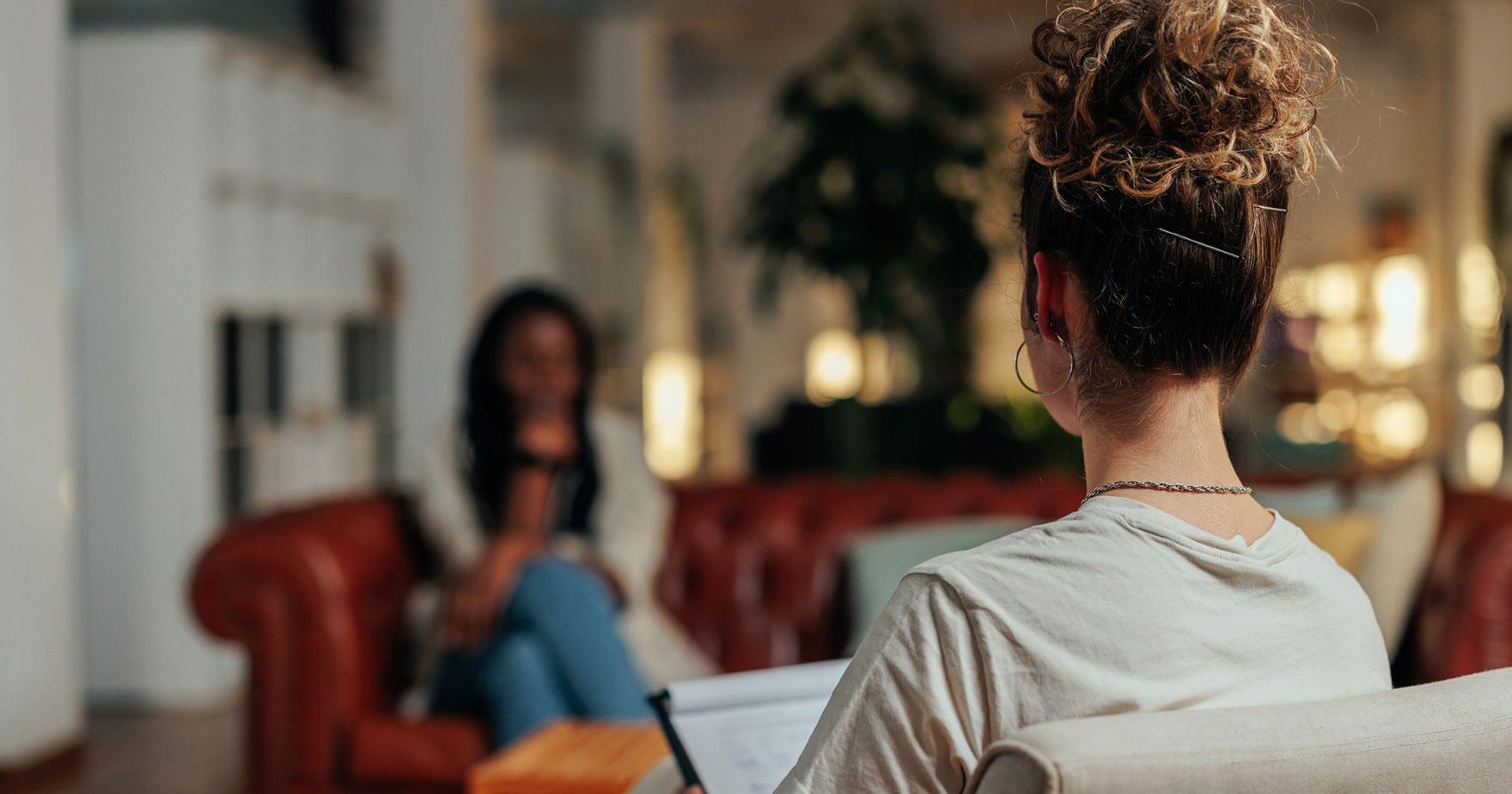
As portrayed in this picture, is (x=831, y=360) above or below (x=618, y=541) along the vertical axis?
above

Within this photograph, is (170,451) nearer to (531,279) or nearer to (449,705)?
(449,705)

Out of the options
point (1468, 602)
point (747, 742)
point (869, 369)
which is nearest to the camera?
point (747, 742)

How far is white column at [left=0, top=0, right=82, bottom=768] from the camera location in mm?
3561

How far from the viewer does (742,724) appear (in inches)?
49.8

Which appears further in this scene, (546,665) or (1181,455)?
(546,665)

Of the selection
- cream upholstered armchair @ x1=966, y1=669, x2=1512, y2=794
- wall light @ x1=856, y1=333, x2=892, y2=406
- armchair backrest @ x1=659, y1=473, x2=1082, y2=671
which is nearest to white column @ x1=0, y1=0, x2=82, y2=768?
armchair backrest @ x1=659, y1=473, x2=1082, y2=671

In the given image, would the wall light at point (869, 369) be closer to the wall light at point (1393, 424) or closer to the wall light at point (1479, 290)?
the wall light at point (1479, 290)

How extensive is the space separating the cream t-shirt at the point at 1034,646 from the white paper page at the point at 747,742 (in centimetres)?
32

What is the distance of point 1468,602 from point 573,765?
5.38 ft

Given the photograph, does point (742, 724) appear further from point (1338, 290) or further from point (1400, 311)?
point (1338, 290)

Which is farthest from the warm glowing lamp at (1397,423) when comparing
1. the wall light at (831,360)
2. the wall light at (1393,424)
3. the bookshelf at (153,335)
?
the bookshelf at (153,335)

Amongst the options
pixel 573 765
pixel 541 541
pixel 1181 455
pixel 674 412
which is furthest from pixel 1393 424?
pixel 1181 455

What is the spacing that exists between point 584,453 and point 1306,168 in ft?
7.23

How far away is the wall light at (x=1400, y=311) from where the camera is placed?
411 inches
